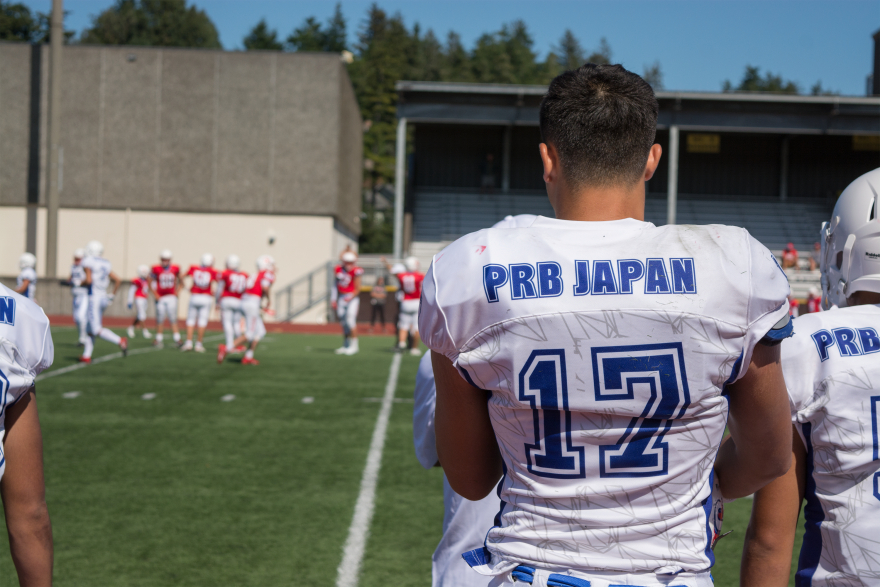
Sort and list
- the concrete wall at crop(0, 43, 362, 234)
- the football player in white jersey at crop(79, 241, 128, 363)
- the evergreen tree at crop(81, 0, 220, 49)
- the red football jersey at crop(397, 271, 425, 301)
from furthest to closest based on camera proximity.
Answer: the evergreen tree at crop(81, 0, 220, 49), the concrete wall at crop(0, 43, 362, 234), the red football jersey at crop(397, 271, 425, 301), the football player in white jersey at crop(79, 241, 128, 363)

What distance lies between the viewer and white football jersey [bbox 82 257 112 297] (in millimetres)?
13406

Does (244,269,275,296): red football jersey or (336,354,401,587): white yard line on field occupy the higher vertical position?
(244,269,275,296): red football jersey

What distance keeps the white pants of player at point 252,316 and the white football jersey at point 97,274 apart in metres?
2.39

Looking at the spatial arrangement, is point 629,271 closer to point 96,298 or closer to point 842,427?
point 842,427

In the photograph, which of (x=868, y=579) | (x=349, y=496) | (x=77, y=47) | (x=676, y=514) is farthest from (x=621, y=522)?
(x=77, y=47)

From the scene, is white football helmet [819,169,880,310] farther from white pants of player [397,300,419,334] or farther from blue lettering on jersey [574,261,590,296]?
white pants of player [397,300,419,334]

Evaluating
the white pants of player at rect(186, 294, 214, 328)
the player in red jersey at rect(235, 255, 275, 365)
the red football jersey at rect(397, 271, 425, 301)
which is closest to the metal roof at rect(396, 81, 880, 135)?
the red football jersey at rect(397, 271, 425, 301)

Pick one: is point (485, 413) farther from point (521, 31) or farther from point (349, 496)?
point (521, 31)

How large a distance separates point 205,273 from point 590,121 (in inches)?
614

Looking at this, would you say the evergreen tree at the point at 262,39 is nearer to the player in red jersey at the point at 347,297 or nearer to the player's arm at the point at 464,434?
the player in red jersey at the point at 347,297

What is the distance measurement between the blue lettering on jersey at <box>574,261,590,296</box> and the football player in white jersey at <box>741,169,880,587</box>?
0.65m

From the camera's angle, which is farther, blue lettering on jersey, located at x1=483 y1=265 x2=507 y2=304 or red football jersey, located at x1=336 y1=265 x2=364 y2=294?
red football jersey, located at x1=336 y1=265 x2=364 y2=294

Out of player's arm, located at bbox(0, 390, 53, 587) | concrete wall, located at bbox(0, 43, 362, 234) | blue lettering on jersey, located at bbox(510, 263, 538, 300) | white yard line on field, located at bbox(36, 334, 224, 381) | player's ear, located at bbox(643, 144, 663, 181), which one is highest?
concrete wall, located at bbox(0, 43, 362, 234)

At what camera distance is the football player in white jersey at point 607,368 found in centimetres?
136
